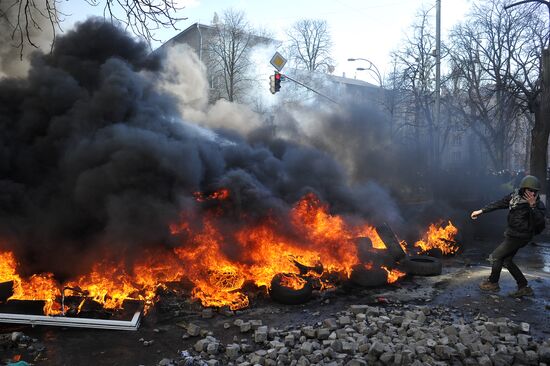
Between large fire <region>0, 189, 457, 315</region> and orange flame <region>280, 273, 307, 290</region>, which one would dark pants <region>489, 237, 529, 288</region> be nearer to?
large fire <region>0, 189, 457, 315</region>

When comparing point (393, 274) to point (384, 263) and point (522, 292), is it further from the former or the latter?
point (522, 292)

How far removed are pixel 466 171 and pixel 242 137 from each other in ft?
51.8

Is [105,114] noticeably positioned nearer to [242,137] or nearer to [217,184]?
[217,184]

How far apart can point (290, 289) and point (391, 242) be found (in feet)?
10.6

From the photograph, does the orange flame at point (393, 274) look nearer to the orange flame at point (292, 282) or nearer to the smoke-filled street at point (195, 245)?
the smoke-filled street at point (195, 245)

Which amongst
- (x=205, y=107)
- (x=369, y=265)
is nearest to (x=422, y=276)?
(x=369, y=265)

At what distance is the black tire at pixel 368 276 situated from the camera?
792 cm

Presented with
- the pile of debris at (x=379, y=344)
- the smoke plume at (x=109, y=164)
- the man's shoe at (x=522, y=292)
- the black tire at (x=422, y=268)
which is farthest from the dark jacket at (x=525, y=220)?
the smoke plume at (x=109, y=164)

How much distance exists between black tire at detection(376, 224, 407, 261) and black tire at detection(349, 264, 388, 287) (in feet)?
2.91

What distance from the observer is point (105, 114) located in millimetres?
8469

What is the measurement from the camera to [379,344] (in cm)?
464

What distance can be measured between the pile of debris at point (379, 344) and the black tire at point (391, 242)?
290 cm

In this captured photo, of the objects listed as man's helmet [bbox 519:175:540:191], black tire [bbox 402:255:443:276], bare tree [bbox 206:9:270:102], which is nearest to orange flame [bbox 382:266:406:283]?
black tire [bbox 402:255:443:276]

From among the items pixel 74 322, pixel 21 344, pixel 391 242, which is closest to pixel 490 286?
pixel 391 242
